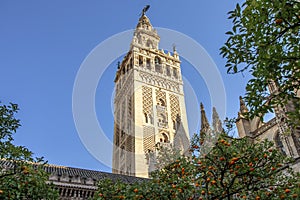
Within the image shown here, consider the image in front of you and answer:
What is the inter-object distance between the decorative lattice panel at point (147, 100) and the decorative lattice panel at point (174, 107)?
3589 millimetres

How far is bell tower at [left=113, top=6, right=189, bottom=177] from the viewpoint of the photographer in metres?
33.9

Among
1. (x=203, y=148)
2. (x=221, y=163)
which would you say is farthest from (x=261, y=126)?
(x=221, y=163)

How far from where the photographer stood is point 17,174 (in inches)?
268

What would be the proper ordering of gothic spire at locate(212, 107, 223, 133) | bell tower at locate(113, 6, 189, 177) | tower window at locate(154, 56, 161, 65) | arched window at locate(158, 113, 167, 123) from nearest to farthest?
1. gothic spire at locate(212, 107, 223, 133)
2. bell tower at locate(113, 6, 189, 177)
3. arched window at locate(158, 113, 167, 123)
4. tower window at locate(154, 56, 161, 65)

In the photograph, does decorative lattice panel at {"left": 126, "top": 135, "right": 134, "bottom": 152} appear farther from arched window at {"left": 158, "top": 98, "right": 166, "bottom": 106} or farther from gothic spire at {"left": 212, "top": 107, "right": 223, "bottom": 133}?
gothic spire at {"left": 212, "top": 107, "right": 223, "bottom": 133}

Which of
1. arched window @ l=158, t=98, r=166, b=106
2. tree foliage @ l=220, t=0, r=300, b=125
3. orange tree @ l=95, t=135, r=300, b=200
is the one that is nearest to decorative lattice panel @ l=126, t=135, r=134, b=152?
arched window @ l=158, t=98, r=166, b=106

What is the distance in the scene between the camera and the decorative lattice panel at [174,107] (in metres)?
39.9

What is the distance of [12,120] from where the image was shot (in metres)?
7.66

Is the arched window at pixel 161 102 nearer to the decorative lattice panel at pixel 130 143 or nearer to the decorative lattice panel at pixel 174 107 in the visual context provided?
the decorative lattice panel at pixel 174 107

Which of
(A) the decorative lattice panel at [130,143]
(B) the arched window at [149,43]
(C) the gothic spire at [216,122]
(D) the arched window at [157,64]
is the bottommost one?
(C) the gothic spire at [216,122]

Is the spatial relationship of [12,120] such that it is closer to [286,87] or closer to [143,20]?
[286,87]

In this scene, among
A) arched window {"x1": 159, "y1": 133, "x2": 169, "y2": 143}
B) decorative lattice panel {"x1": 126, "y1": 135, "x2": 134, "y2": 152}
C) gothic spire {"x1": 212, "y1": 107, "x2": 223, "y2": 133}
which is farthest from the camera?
arched window {"x1": 159, "y1": 133, "x2": 169, "y2": 143}

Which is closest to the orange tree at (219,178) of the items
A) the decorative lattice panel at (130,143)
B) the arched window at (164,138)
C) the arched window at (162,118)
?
the decorative lattice panel at (130,143)

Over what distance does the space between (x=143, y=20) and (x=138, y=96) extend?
71.3ft
